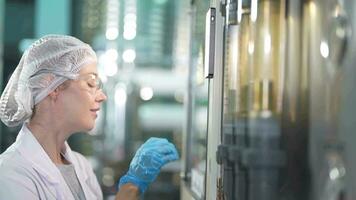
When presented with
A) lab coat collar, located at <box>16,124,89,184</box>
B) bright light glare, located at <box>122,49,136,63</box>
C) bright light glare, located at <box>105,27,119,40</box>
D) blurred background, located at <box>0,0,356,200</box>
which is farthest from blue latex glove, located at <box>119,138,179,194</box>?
bright light glare, located at <box>122,49,136,63</box>

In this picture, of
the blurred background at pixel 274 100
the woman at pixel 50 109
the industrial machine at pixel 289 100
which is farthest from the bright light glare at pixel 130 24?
the industrial machine at pixel 289 100

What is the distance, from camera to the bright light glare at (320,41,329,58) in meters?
0.87

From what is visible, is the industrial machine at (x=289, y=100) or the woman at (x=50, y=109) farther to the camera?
the woman at (x=50, y=109)

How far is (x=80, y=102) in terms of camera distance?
1.53m

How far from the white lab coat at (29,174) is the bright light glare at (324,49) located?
3.04 ft

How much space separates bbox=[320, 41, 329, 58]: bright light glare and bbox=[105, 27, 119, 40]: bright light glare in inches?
129

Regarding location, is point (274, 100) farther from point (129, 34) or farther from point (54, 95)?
point (129, 34)

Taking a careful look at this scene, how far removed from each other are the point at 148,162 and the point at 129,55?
2648 millimetres

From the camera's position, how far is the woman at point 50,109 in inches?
58.9

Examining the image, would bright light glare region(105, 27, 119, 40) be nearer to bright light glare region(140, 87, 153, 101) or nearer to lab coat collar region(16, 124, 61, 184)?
bright light glare region(140, 87, 153, 101)

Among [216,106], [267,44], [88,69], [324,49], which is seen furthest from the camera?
[88,69]

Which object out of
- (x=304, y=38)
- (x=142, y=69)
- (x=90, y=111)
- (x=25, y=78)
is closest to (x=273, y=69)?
(x=304, y=38)

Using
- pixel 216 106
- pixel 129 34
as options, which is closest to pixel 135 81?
pixel 129 34

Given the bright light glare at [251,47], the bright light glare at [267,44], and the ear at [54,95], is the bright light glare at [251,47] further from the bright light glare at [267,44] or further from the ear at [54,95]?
the ear at [54,95]
